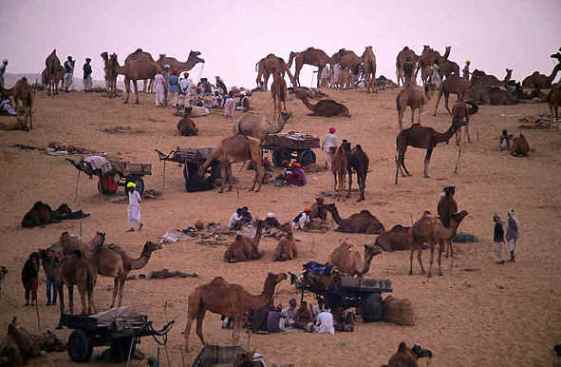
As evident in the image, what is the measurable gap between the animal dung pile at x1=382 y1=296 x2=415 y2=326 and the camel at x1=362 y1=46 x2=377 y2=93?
85.1 feet

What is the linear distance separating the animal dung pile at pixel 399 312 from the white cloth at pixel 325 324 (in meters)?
1.05

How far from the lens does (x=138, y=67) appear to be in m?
39.5

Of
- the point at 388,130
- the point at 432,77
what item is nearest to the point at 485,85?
the point at 432,77

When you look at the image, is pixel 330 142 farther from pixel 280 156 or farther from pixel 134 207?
pixel 134 207

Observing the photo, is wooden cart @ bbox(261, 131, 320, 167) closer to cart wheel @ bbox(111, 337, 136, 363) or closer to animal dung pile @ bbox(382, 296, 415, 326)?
animal dung pile @ bbox(382, 296, 415, 326)

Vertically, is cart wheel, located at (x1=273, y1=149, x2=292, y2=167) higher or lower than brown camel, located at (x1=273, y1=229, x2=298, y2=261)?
higher

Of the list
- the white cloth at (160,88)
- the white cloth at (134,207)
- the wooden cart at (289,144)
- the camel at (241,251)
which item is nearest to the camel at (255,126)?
the wooden cart at (289,144)

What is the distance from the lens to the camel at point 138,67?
39.1 metres

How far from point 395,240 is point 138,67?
21823 mm

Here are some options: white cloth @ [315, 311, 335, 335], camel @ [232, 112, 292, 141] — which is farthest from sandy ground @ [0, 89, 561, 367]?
camel @ [232, 112, 292, 141]

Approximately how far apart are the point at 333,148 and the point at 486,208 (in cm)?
520

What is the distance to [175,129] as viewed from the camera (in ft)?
118

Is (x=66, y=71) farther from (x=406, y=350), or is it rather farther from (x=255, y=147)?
(x=406, y=350)

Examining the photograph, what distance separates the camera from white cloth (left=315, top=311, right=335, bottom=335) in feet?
48.0
